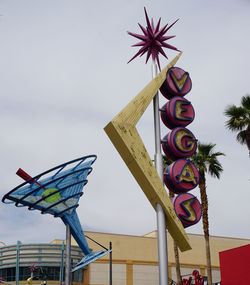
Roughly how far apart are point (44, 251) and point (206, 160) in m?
15.9

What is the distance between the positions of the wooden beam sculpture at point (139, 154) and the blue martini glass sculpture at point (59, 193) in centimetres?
888

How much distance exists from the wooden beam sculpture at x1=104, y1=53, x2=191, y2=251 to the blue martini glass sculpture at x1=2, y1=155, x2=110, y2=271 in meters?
8.88

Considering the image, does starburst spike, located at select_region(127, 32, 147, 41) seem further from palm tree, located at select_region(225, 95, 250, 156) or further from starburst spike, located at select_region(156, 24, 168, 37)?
palm tree, located at select_region(225, 95, 250, 156)

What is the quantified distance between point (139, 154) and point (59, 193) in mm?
10991

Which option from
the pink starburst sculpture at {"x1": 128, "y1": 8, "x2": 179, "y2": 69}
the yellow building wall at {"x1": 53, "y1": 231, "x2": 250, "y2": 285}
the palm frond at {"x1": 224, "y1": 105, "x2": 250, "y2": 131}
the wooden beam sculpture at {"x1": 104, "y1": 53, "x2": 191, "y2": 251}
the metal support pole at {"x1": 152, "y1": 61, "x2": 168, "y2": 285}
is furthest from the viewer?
the yellow building wall at {"x1": 53, "y1": 231, "x2": 250, "y2": 285}

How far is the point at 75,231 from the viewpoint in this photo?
2611 cm

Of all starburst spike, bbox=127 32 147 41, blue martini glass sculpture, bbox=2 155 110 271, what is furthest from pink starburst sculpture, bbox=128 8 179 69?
blue martini glass sculpture, bbox=2 155 110 271

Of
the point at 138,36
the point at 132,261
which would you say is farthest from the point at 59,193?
the point at 132,261

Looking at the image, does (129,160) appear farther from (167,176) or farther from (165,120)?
(165,120)

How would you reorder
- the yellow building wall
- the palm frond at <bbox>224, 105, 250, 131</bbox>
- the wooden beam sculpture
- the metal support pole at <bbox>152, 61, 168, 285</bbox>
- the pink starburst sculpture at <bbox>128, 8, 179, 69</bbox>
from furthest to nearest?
1. the yellow building wall
2. the palm frond at <bbox>224, 105, 250, 131</bbox>
3. the pink starburst sculpture at <bbox>128, 8, 179, 69</bbox>
4. the metal support pole at <bbox>152, 61, 168, 285</bbox>
5. the wooden beam sculpture

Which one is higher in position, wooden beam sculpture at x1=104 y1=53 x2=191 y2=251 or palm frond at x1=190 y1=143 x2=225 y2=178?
palm frond at x1=190 y1=143 x2=225 y2=178

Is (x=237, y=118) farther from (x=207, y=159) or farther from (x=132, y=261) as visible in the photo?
(x=132, y=261)

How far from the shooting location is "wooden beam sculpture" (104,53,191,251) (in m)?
14.5

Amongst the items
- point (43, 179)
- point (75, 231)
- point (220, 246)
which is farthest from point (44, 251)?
point (220, 246)
